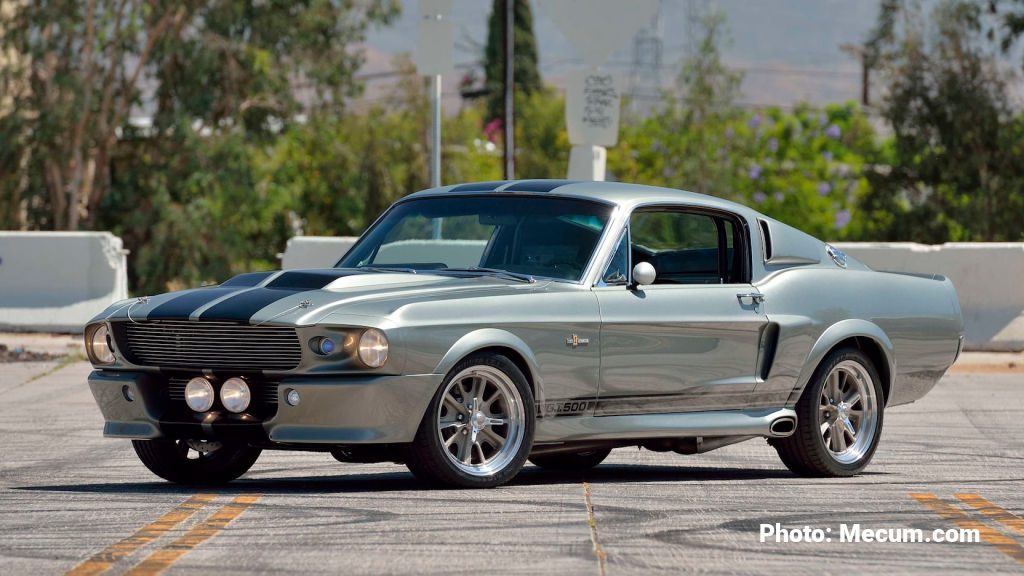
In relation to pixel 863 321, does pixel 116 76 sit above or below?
above

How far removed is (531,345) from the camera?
8.98 metres

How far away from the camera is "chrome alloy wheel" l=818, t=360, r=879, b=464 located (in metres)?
10.6

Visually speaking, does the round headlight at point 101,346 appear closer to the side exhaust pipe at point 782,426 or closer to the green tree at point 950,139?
the side exhaust pipe at point 782,426

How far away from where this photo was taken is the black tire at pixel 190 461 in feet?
31.3

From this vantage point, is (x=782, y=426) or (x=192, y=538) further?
(x=782, y=426)

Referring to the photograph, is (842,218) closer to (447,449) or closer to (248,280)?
(248,280)

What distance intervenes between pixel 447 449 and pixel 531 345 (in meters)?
0.65

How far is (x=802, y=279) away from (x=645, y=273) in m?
1.46

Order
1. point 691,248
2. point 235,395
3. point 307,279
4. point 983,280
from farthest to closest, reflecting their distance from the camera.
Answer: point 983,280 < point 691,248 < point 307,279 < point 235,395

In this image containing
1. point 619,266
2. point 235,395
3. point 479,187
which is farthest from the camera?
point 479,187

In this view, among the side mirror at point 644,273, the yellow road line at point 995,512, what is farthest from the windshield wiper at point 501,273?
the yellow road line at point 995,512

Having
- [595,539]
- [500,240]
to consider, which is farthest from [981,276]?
[595,539]

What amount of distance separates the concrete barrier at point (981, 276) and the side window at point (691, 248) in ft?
35.9

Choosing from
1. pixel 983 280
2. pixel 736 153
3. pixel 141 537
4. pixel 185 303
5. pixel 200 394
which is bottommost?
pixel 736 153
